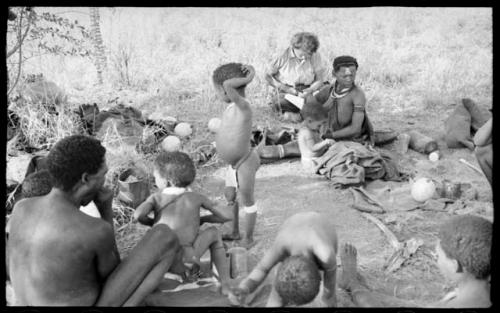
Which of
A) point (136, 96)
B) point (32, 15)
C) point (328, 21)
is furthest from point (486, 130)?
point (328, 21)

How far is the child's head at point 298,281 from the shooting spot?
269 centimetres

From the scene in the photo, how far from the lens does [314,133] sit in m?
6.05

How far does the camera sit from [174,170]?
11.6 feet

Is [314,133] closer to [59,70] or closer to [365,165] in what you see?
[365,165]

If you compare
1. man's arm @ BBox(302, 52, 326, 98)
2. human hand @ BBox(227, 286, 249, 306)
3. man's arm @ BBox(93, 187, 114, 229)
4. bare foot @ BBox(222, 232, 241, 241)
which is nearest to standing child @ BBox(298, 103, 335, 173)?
man's arm @ BBox(302, 52, 326, 98)

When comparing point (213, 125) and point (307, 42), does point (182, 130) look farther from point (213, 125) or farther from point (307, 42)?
point (307, 42)

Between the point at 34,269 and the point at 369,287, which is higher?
the point at 34,269

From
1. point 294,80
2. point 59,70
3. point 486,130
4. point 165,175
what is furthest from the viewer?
point 59,70

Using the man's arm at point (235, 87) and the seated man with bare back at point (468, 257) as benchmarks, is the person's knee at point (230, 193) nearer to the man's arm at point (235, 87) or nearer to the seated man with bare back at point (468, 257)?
the man's arm at point (235, 87)

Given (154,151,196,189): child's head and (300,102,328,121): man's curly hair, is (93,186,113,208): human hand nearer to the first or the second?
(154,151,196,189): child's head

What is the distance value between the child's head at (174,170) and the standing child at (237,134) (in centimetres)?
57

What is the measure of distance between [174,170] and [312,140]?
8.89ft

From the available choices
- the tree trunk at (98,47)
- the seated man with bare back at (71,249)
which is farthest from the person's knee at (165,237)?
the tree trunk at (98,47)

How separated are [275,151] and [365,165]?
1073 mm
